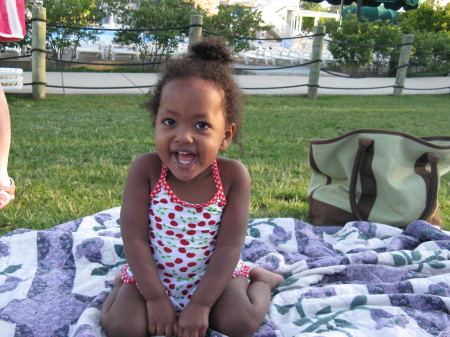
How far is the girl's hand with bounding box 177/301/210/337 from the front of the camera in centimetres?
182

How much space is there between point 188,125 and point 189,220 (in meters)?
0.39

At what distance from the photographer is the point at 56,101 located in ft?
23.5

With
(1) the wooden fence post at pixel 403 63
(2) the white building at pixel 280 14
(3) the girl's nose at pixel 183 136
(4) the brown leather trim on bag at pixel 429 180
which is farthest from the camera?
(2) the white building at pixel 280 14

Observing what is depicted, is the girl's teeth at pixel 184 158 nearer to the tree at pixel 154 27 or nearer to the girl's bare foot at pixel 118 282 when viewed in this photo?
the girl's bare foot at pixel 118 282

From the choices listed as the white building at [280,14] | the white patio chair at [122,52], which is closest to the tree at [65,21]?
the white patio chair at [122,52]

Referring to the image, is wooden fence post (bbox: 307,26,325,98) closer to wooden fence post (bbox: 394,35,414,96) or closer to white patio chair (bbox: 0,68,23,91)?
wooden fence post (bbox: 394,35,414,96)

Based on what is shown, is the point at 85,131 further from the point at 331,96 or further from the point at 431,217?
the point at 331,96

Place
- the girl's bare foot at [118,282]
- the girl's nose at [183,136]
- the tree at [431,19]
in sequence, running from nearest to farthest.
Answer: the girl's nose at [183,136] → the girl's bare foot at [118,282] → the tree at [431,19]

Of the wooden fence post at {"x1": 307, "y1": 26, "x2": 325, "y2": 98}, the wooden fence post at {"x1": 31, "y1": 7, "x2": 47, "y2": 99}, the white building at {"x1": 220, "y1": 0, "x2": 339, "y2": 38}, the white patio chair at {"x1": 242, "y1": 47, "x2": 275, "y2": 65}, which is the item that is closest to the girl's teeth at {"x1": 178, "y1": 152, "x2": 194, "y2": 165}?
the wooden fence post at {"x1": 31, "y1": 7, "x2": 47, "y2": 99}

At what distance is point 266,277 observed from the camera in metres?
2.22

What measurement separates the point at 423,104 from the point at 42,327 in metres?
8.63

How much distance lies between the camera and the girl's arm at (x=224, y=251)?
1836 mm

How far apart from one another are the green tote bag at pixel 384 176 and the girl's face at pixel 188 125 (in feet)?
4.64

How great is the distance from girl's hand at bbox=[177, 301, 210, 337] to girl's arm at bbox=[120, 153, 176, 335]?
43mm
